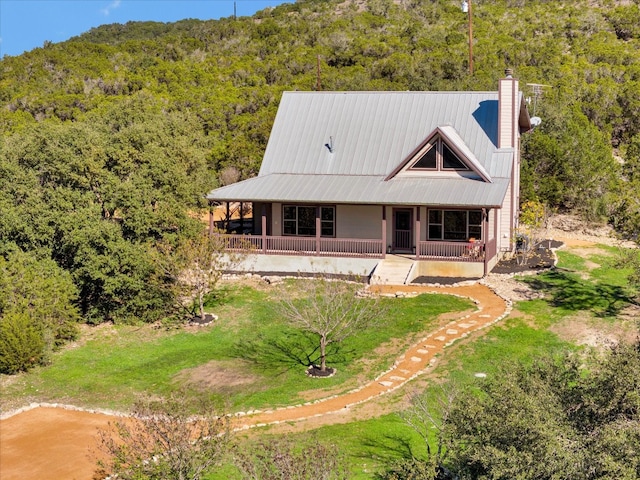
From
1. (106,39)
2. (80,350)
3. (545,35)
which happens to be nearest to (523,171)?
(80,350)

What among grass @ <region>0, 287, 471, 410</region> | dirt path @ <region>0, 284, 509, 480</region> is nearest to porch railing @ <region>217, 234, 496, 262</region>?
grass @ <region>0, 287, 471, 410</region>

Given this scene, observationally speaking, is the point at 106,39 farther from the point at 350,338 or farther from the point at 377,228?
the point at 350,338

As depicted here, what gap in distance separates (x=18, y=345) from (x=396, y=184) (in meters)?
15.6

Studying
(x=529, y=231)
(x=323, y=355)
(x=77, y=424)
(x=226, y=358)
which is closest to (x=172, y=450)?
(x=77, y=424)

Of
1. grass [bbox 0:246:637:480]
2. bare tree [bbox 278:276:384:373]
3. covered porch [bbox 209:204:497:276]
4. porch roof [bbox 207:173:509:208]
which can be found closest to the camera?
grass [bbox 0:246:637:480]

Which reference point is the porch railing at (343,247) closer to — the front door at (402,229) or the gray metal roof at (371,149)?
the front door at (402,229)

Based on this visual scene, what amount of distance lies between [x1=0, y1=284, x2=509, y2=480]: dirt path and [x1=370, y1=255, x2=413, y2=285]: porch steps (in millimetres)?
6201

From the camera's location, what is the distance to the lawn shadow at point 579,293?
22141 millimetres

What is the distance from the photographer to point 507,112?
97.2 feet

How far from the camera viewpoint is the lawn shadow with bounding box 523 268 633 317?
22.1 metres

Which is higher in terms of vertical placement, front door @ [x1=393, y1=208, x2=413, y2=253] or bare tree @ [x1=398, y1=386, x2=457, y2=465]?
front door @ [x1=393, y1=208, x2=413, y2=253]

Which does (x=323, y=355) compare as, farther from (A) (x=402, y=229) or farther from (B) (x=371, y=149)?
(B) (x=371, y=149)

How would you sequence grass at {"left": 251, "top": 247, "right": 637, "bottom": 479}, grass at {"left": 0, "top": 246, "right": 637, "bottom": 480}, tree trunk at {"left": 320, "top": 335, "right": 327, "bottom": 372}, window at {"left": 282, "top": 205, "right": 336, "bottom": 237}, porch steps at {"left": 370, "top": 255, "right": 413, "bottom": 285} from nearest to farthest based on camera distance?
1. grass at {"left": 251, "top": 247, "right": 637, "bottom": 479}
2. grass at {"left": 0, "top": 246, "right": 637, "bottom": 480}
3. tree trunk at {"left": 320, "top": 335, "right": 327, "bottom": 372}
4. porch steps at {"left": 370, "top": 255, "right": 413, "bottom": 285}
5. window at {"left": 282, "top": 205, "right": 336, "bottom": 237}

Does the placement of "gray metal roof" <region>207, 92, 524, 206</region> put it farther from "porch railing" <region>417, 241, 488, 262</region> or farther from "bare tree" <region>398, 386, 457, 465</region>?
"bare tree" <region>398, 386, 457, 465</region>
